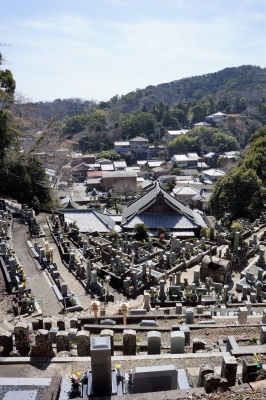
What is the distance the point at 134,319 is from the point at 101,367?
5923 mm

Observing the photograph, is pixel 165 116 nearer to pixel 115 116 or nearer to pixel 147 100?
pixel 115 116

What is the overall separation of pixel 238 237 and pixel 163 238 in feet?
19.0

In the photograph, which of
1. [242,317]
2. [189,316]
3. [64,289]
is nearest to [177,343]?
[189,316]

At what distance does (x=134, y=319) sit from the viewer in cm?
1226

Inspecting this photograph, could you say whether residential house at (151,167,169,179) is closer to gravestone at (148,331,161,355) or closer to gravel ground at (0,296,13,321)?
gravel ground at (0,296,13,321)

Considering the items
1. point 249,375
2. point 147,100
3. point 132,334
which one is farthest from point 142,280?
point 147,100

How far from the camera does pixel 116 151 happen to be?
81.4 m

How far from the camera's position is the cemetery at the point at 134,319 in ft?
21.9

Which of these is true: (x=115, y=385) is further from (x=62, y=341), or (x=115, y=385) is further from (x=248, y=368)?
(x=248, y=368)

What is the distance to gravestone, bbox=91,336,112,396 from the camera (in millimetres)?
6398

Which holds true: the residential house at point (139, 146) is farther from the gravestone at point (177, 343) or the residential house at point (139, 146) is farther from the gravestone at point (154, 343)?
the gravestone at point (154, 343)

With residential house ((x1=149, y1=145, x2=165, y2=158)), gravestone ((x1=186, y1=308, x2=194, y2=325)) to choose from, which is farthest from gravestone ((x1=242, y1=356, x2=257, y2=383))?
residential house ((x1=149, y1=145, x2=165, y2=158))

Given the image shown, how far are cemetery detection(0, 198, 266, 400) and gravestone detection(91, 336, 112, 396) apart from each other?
0.02 m

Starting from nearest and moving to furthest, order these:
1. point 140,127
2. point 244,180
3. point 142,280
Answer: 1. point 142,280
2. point 244,180
3. point 140,127
